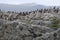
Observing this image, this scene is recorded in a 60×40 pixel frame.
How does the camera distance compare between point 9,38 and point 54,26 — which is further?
point 54,26

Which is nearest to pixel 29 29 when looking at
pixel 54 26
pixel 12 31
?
pixel 12 31

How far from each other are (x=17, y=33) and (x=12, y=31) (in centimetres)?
30

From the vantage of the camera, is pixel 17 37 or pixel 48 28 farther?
pixel 48 28

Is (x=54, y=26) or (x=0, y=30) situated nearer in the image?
(x=0, y=30)

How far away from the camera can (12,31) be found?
10.9 meters

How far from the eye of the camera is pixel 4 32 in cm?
1088

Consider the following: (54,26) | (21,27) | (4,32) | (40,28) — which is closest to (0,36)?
(4,32)

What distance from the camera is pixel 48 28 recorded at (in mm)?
11461

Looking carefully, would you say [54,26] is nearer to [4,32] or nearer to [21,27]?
[21,27]

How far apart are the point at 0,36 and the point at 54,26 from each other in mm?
3310

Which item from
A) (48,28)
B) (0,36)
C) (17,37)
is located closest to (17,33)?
(17,37)

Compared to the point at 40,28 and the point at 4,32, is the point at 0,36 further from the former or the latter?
the point at 40,28

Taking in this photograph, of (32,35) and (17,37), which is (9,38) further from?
(32,35)

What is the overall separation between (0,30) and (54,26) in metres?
3.23
